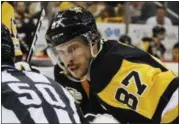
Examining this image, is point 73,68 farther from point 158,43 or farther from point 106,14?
point 106,14

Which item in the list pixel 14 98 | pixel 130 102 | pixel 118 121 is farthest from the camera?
pixel 118 121

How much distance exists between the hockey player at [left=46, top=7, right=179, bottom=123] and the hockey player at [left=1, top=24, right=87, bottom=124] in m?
0.48

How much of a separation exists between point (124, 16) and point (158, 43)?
15.8 inches

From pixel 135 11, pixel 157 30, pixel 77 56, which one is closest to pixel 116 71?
pixel 77 56

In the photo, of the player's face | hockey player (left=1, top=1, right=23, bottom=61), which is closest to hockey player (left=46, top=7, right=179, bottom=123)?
the player's face

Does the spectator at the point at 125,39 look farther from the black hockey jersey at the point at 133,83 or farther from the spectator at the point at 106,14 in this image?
the black hockey jersey at the point at 133,83

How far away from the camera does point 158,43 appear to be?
464 cm

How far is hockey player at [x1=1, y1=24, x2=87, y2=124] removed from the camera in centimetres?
145

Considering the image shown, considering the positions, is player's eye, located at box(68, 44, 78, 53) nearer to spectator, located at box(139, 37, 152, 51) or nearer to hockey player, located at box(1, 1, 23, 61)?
hockey player, located at box(1, 1, 23, 61)

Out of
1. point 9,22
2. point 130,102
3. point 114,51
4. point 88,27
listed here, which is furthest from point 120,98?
point 9,22

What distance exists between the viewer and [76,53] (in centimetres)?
214

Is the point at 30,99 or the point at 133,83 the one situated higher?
the point at 30,99

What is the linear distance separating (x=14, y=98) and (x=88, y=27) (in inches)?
30.1

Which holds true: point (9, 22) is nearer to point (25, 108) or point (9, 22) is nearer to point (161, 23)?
point (25, 108)
